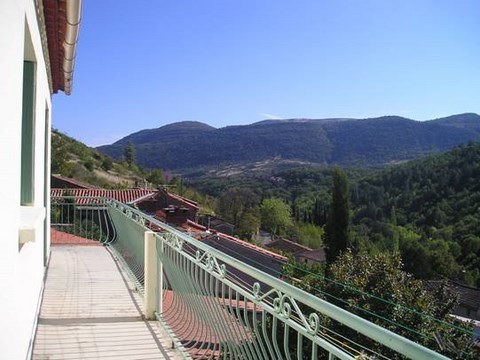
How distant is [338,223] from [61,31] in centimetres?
3726

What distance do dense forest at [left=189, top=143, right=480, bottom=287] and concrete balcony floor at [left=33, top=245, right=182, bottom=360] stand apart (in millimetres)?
48774

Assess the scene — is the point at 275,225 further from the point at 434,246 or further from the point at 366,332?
the point at 366,332

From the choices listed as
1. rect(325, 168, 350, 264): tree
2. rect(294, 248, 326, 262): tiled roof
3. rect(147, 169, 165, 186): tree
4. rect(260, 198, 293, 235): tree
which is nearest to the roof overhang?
rect(325, 168, 350, 264): tree

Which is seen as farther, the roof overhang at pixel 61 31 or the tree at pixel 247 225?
the tree at pixel 247 225

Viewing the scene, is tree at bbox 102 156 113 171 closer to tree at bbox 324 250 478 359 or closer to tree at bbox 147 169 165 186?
tree at bbox 147 169 165 186

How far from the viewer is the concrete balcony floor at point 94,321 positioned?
3951 millimetres

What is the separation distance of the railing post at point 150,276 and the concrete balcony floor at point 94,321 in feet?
0.44

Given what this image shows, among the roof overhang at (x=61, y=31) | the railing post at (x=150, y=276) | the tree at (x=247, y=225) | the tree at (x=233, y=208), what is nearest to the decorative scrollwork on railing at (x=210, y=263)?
the railing post at (x=150, y=276)

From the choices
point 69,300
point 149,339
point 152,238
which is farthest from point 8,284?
point 69,300

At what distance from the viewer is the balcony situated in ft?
6.31

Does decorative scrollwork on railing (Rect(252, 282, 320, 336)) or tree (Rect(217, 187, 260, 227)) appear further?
tree (Rect(217, 187, 260, 227))

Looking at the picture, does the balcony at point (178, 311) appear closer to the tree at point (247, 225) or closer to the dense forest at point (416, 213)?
the dense forest at point (416, 213)

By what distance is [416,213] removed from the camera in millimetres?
87875

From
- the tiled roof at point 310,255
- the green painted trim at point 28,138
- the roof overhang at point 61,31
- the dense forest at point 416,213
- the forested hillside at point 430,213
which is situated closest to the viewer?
the green painted trim at point 28,138
